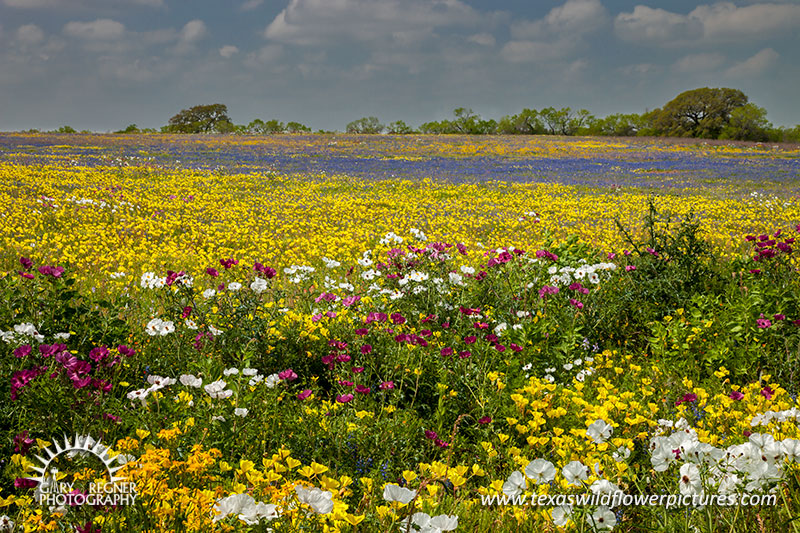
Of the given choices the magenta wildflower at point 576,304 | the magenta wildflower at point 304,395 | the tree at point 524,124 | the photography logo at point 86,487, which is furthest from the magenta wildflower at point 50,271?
the tree at point 524,124

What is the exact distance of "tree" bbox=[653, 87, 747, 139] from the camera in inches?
2377

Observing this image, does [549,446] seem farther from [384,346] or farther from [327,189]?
[327,189]

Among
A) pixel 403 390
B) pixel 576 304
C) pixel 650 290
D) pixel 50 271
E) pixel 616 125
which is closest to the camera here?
pixel 50 271

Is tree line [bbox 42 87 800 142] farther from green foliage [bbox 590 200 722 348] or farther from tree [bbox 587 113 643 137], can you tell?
green foliage [bbox 590 200 722 348]

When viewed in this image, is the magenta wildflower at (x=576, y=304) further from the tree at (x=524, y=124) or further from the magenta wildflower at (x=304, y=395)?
the tree at (x=524, y=124)

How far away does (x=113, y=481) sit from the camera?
5.90 ft

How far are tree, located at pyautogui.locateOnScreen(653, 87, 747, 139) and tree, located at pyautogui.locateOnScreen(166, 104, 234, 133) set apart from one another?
72.3 meters

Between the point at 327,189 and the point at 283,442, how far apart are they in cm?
1468

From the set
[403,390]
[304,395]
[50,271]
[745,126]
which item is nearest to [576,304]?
[403,390]

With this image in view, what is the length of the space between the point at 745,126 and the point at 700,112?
241 inches

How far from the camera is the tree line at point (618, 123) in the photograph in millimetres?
59531

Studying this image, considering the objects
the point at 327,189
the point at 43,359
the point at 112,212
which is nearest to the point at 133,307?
the point at 43,359

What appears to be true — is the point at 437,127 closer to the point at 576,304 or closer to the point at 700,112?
the point at 700,112

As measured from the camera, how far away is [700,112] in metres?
62.3
